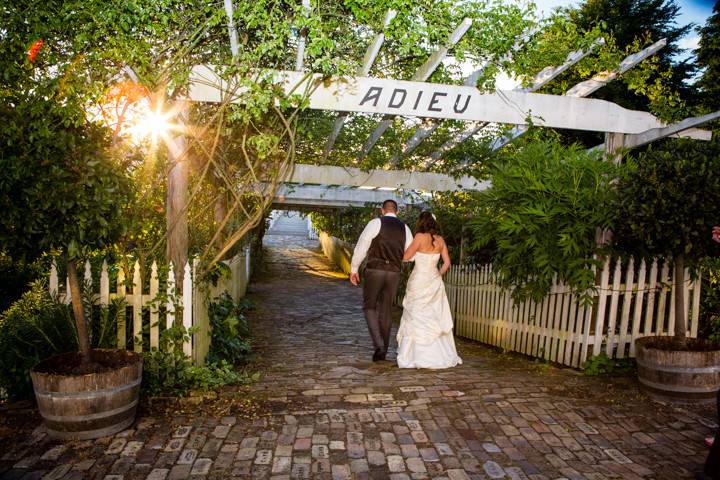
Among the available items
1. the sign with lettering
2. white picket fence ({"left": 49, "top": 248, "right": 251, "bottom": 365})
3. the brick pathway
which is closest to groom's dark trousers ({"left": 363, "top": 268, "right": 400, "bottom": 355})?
the brick pathway

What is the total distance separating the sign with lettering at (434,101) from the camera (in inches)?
209

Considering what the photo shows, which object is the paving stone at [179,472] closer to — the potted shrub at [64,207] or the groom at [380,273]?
the potted shrub at [64,207]

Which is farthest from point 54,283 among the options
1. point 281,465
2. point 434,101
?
point 434,101

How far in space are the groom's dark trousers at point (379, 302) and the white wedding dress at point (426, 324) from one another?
8.1 inches

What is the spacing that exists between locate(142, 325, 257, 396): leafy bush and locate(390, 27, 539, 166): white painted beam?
460cm

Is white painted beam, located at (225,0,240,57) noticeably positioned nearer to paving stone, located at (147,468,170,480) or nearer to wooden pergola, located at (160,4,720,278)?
wooden pergola, located at (160,4,720,278)

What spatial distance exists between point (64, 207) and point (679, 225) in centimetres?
465

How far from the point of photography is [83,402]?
11.4 feet

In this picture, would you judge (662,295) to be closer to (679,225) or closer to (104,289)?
(679,225)

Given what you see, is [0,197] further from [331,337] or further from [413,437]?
[331,337]

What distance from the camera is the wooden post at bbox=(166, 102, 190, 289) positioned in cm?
511

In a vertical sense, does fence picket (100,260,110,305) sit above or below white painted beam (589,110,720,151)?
below

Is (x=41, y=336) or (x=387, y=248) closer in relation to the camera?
(x=41, y=336)

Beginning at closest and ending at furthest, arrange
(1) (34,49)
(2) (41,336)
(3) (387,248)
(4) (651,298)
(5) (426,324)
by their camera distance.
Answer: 1. (2) (41,336)
2. (1) (34,49)
3. (4) (651,298)
4. (5) (426,324)
5. (3) (387,248)
